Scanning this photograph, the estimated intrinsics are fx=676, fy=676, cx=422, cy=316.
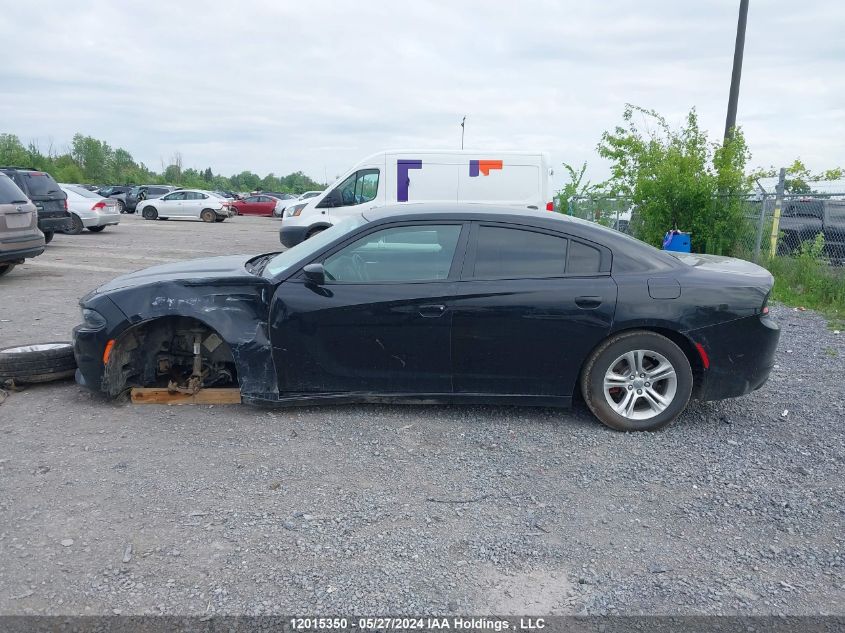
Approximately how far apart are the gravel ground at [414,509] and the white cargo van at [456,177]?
27.9ft

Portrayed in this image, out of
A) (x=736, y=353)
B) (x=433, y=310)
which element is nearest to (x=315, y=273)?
(x=433, y=310)

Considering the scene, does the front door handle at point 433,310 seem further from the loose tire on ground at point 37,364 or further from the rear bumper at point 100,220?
the rear bumper at point 100,220

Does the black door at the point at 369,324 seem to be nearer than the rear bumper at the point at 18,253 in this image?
Yes

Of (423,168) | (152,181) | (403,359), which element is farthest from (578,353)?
(152,181)

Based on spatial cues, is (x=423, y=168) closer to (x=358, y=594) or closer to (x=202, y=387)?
(x=202, y=387)

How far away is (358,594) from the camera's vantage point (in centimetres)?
281

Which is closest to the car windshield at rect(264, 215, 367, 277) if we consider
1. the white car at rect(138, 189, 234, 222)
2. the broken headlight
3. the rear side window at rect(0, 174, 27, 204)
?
the broken headlight

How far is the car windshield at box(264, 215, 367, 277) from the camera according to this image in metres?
4.82

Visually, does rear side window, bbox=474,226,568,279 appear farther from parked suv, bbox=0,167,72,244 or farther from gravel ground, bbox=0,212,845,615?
parked suv, bbox=0,167,72,244

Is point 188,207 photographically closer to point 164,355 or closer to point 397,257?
point 164,355

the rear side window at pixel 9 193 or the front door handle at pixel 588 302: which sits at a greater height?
the rear side window at pixel 9 193

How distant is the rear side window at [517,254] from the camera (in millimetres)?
4656

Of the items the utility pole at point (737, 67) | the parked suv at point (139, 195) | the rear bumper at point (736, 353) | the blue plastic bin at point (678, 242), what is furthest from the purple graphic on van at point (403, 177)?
the parked suv at point (139, 195)

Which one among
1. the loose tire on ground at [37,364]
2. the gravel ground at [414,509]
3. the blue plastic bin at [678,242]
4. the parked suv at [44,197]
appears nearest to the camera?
the gravel ground at [414,509]
